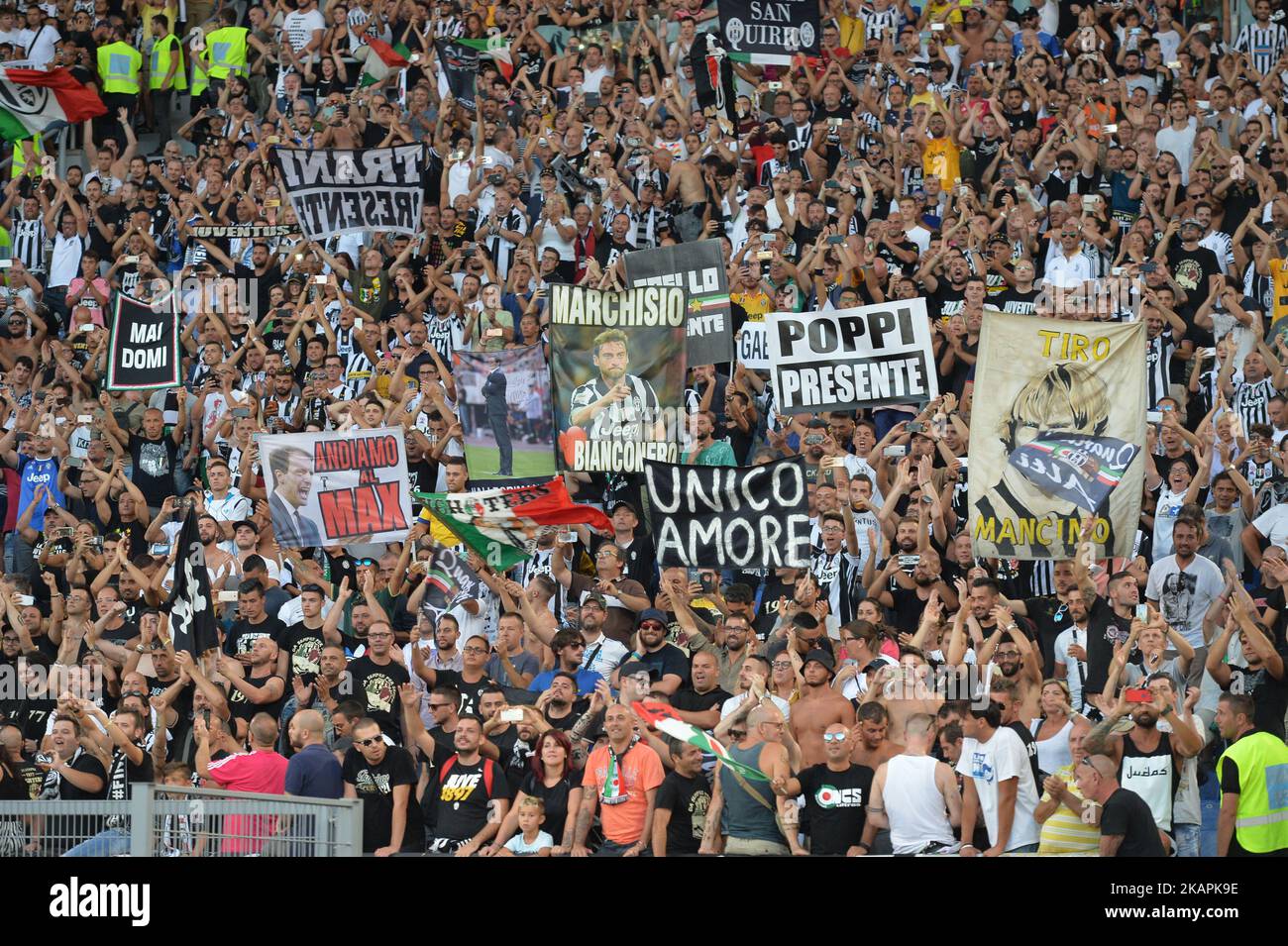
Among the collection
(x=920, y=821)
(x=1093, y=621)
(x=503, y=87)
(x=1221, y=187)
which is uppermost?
(x=503, y=87)

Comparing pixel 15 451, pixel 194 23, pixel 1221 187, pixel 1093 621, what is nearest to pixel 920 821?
pixel 1093 621

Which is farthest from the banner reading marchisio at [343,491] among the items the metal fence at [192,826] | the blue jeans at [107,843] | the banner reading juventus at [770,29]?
the banner reading juventus at [770,29]

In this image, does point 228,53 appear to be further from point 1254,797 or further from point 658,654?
point 1254,797

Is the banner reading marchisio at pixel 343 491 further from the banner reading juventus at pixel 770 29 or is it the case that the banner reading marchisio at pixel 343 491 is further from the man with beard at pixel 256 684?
the banner reading juventus at pixel 770 29

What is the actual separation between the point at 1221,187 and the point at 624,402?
523 cm

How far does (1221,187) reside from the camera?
1800cm

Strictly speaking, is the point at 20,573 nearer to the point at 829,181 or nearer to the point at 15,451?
the point at 15,451

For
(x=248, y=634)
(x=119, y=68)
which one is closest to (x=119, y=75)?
(x=119, y=68)

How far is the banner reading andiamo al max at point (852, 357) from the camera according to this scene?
52.0 feet

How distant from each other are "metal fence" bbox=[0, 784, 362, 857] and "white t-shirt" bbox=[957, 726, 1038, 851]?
334cm

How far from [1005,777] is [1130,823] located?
33.7 inches

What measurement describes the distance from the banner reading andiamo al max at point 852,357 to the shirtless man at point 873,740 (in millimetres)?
4099

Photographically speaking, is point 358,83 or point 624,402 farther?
point 358,83
